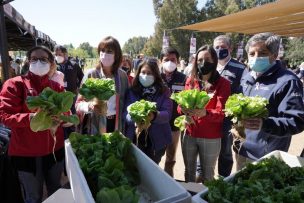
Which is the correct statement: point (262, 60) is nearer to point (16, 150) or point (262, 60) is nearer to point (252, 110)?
point (252, 110)

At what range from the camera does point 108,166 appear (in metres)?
2.12

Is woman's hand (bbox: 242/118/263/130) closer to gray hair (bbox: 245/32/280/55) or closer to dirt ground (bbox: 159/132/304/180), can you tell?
gray hair (bbox: 245/32/280/55)

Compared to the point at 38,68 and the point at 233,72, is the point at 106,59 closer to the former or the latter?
the point at 38,68

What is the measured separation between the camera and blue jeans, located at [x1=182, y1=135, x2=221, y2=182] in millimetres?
3580

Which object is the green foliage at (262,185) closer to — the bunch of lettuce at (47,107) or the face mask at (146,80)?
the bunch of lettuce at (47,107)

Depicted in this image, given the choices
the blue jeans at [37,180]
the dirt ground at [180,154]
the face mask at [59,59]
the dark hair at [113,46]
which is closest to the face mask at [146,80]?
the dark hair at [113,46]

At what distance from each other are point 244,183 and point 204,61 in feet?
6.36

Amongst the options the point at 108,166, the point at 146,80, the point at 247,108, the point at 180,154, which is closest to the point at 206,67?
the point at 146,80

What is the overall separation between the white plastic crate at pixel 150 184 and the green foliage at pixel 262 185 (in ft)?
0.61

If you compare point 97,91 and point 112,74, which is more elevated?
point 112,74

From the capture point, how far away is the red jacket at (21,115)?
2.85 m

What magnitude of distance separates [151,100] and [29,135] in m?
1.35

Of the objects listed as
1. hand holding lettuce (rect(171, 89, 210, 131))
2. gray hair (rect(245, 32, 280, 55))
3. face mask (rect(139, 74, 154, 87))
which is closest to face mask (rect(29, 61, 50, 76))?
face mask (rect(139, 74, 154, 87))

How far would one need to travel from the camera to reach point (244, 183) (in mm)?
1821
